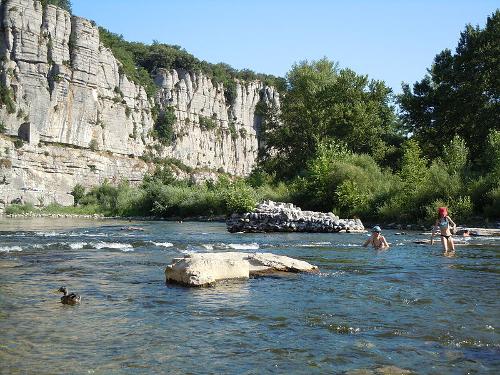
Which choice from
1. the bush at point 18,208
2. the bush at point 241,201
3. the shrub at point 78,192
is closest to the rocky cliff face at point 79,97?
the shrub at point 78,192

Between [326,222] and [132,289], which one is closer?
[132,289]

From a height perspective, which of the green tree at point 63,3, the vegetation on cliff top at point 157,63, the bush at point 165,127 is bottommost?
the bush at point 165,127

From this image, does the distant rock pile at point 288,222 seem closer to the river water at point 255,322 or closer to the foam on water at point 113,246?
the foam on water at point 113,246

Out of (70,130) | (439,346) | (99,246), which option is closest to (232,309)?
(439,346)

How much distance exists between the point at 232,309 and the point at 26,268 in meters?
6.99

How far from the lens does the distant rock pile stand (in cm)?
3130

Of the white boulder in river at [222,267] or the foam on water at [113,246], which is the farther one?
the foam on water at [113,246]

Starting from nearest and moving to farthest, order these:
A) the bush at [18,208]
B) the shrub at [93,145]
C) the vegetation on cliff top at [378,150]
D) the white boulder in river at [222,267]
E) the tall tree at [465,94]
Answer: the white boulder in river at [222,267]
the vegetation on cliff top at [378,150]
the tall tree at [465,94]
the bush at [18,208]
the shrub at [93,145]

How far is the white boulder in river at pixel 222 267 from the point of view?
10.8 meters

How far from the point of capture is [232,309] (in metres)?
8.66

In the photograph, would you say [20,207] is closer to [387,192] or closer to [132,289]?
[387,192]

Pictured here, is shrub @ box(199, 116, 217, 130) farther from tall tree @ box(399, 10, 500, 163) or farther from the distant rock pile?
the distant rock pile

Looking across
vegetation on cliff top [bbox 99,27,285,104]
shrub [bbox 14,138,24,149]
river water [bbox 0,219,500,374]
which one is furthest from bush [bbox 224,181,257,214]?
vegetation on cliff top [bbox 99,27,285,104]

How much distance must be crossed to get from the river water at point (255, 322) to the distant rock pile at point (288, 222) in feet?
56.5
